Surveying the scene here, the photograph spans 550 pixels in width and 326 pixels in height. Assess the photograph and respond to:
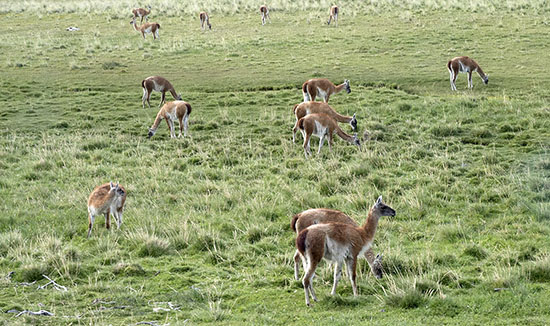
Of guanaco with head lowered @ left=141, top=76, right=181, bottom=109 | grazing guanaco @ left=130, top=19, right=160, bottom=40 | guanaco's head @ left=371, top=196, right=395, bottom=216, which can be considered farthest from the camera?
grazing guanaco @ left=130, top=19, right=160, bottom=40

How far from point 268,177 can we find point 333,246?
273 inches

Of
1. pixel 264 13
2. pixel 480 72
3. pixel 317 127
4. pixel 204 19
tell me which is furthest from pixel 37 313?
pixel 264 13

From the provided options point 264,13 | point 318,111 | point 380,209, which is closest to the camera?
point 380,209

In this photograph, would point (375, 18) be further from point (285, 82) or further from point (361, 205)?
point (361, 205)

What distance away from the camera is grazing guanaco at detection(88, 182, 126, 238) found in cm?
1092

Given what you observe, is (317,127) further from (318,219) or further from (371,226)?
(371,226)

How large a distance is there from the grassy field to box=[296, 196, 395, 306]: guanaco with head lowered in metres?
0.36

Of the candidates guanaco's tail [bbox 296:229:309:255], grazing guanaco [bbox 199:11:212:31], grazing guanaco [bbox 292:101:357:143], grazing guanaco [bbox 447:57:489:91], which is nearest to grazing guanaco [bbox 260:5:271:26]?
grazing guanaco [bbox 199:11:212:31]

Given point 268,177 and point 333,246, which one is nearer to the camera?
point 333,246

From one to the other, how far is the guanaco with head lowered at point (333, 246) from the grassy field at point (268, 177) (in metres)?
0.36

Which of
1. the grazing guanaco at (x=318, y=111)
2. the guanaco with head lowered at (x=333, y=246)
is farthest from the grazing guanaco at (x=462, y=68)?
the guanaco with head lowered at (x=333, y=246)

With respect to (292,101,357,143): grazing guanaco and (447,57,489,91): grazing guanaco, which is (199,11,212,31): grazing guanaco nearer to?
(447,57,489,91): grazing guanaco

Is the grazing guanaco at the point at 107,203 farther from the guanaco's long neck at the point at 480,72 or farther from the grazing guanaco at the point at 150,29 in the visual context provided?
the grazing guanaco at the point at 150,29

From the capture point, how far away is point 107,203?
10953mm
